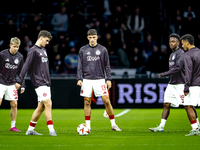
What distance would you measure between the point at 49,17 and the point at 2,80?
10507mm

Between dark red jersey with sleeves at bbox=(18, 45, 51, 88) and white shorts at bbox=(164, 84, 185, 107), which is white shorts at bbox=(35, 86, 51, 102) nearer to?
dark red jersey with sleeves at bbox=(18, 45, 51, 88)

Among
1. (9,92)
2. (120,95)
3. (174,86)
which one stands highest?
(174,86)

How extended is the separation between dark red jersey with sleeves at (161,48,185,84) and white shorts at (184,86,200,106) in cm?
66

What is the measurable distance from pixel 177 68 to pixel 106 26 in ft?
34.3

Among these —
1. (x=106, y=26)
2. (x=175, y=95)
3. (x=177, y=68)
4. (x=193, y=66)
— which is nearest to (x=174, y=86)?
(x=175, y=95)

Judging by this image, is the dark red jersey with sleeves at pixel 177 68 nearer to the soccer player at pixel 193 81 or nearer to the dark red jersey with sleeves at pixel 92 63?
the soccer player at pixel 193 81

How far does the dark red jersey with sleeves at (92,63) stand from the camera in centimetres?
855

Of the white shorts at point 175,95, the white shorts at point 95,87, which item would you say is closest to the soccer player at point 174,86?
the white shorts at point 175,95

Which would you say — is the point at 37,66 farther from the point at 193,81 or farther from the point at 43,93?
the point at 193,81

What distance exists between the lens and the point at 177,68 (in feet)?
27.1

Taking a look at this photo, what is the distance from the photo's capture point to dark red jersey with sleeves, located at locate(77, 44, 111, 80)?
855 centimetres

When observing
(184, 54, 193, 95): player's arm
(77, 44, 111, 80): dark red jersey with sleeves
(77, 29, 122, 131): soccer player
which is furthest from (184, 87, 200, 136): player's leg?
(77, 44, 111, 80): dark red jersey with sleeves

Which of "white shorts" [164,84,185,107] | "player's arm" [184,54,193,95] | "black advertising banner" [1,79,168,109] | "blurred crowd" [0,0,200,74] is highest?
"blurred crowd" [0,0,200,74]

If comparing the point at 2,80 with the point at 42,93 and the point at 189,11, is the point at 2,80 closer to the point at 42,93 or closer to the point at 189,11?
the point at 42,93
